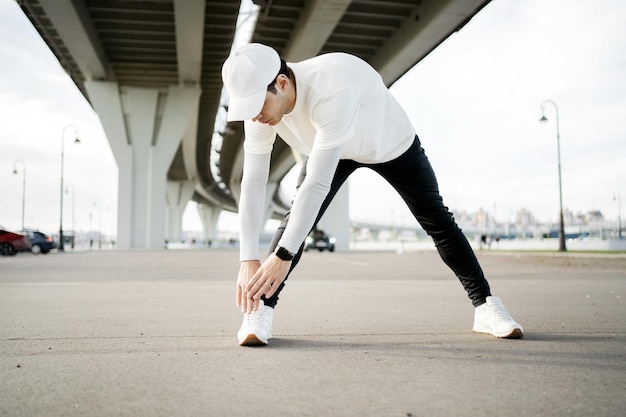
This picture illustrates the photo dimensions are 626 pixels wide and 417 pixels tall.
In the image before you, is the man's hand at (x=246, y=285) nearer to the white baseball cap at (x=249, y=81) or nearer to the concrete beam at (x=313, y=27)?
the white baseball cap at (x=249, y=81)

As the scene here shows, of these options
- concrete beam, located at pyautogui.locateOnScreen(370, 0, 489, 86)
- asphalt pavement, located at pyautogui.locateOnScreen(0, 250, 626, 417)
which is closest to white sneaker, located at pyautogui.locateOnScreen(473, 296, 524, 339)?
asphalt pavement, located at pyautogui.locateOnScreen(0, 250, 626, 417)

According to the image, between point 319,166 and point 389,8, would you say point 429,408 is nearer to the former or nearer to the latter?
point 319,166

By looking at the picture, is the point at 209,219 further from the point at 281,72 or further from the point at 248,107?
the point at 248,107

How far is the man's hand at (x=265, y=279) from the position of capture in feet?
10.6

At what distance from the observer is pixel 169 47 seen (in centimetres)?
2973

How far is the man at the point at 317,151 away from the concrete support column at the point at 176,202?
88.6m

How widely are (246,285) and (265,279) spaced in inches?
7.3

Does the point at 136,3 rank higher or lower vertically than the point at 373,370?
higher

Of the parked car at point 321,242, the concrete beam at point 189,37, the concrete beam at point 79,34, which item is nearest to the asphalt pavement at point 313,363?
the concrete beam at point 189,37

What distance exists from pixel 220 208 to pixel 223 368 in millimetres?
151885

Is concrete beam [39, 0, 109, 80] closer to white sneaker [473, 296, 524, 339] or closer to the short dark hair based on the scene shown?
the short dark hair

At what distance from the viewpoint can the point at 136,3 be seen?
78.0ft

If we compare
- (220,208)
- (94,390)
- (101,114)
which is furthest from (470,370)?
(220,208)

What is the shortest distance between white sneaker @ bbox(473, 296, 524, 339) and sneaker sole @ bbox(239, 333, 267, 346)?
1595mm
